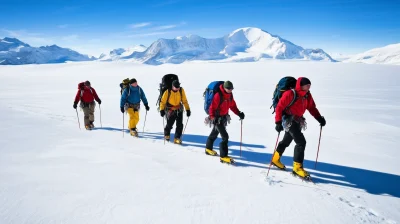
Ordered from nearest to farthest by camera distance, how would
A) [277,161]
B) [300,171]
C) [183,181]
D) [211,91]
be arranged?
[183,181], [300,171], [277,161], [211,91]

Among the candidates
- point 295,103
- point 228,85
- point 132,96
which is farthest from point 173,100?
point 295,103

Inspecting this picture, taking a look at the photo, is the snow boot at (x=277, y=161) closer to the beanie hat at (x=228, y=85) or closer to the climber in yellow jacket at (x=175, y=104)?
the beanie hat at (x=228, y=85)

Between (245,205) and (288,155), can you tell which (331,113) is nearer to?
(288,155)

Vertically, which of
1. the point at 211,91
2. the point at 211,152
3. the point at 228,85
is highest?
the point at 228,85

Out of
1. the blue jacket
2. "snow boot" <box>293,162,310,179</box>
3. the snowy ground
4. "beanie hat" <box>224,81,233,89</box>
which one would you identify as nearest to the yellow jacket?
the snowy ground

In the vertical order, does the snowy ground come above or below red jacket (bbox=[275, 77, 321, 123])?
below

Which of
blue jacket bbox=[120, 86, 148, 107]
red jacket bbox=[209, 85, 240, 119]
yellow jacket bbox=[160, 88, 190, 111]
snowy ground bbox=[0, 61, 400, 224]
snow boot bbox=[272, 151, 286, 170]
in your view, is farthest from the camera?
blue jacket bbox=[120, 86, 148, 107]

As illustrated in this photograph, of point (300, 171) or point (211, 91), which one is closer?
point (300, 171)

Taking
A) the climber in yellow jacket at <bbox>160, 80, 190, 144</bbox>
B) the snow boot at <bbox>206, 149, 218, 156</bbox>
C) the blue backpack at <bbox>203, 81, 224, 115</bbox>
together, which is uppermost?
the blue backpack at <bbox>203, 81, 224, 115</bbox>

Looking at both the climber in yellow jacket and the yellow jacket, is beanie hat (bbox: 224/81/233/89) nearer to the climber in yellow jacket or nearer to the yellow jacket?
the climber in yellow jacket

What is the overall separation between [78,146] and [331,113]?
12.2m

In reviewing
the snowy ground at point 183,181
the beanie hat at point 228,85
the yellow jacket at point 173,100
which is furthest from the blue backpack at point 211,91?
the yellow jacket at point 173,100

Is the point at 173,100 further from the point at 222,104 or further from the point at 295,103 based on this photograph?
the point at 295,103

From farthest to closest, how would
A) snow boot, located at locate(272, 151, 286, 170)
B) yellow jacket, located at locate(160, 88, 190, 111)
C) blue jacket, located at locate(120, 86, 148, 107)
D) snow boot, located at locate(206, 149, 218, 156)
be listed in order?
1. blue jacket, located at locate(120, 86, 148, 107)
2. yellow jacket, located at locate(160, 88, 190, 111)
3. snow boot, located at locate(206, 149, 218, 156)
4. snow boot, located at locate(272, 151, 286, 170)
